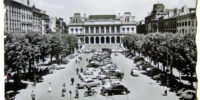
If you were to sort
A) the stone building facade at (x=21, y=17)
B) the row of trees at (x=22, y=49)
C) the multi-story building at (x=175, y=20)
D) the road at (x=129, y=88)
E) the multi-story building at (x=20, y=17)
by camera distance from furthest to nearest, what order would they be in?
the multi-story building at (x=175, y=20), the multi-story building at (x=20, y=17), the stone building facade at (x=21, y=17), the row of trees at (x=22, y=49), the road at (x=129, y=88)

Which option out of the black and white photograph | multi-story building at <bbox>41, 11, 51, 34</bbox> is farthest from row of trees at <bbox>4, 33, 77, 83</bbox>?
multi-story building at <bbox>41, 11, 51, 34</bbox>

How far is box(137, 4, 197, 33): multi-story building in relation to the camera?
57675mm

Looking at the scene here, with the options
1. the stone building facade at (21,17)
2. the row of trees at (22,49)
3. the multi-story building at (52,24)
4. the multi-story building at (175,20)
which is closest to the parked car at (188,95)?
the row of trees at (22,49)

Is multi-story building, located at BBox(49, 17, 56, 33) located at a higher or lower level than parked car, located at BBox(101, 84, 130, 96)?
higher

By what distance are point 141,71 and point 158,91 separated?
1795 centimetres

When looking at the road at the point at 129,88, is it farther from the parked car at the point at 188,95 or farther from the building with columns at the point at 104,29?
the building with columns at the point at 104,29

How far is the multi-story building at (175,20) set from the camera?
2271 inches

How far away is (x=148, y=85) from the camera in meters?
37.3

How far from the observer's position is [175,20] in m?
73.8

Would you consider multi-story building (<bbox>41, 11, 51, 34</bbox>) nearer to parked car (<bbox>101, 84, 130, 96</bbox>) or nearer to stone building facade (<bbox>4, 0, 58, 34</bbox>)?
A: stone building facade (<bbox>4, 0, 58, 34</bbox>)

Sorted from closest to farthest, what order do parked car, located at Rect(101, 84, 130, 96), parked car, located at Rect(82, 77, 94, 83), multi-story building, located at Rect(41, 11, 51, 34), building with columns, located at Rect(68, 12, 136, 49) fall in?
parked car, located at Rect(101, 84, 130, 96)
parked car, located at Rect(82, 77, 94, 83)
multi-story building, located at Rect(41, 11, 51, 34)
building with columns, located at Rect(68, 12, 136, 49)

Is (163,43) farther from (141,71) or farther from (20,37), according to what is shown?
(20,37)

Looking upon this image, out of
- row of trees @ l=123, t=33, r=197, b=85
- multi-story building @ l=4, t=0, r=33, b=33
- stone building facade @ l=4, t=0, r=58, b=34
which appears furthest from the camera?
multi-story building @ l=4, t=0, r=33, b=33

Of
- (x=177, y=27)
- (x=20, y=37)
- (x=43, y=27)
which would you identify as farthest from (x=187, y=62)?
(x=43, y=27)
